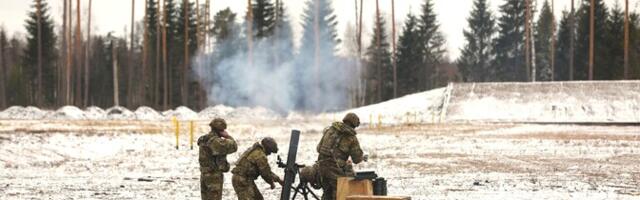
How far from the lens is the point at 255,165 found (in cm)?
1338

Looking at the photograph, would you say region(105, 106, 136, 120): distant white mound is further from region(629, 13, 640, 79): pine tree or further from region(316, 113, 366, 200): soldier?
region(316, 113, 366, 200): soldier

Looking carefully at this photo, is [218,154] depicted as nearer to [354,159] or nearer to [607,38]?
[354,159]

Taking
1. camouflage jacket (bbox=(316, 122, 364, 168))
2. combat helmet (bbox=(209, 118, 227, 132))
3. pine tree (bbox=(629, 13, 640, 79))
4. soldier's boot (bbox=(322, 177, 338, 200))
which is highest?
pine tree (bbox=(629, 13, 640, 79))

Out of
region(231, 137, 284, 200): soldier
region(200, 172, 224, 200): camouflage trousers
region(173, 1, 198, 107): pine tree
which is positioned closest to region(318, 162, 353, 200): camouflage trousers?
region(231, 137, 284, 200): soldier

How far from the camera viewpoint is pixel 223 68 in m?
57.8

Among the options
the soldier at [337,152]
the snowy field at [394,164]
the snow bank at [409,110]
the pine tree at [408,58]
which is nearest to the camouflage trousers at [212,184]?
the soldier at [337,152]

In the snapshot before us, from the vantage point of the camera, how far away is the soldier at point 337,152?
45.5 feet

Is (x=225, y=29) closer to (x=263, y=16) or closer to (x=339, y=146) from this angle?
(x=263, y=16)

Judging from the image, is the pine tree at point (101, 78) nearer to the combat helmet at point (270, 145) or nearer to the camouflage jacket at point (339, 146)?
the camouflage jacket at point (339, 146)

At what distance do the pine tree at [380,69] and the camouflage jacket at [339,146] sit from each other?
242 ft

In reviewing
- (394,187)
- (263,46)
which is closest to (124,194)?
(394,187)

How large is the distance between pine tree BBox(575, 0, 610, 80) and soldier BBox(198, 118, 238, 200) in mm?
72976

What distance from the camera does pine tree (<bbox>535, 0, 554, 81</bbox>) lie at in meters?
102

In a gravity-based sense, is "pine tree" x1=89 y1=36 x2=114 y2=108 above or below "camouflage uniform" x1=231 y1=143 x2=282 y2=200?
above
